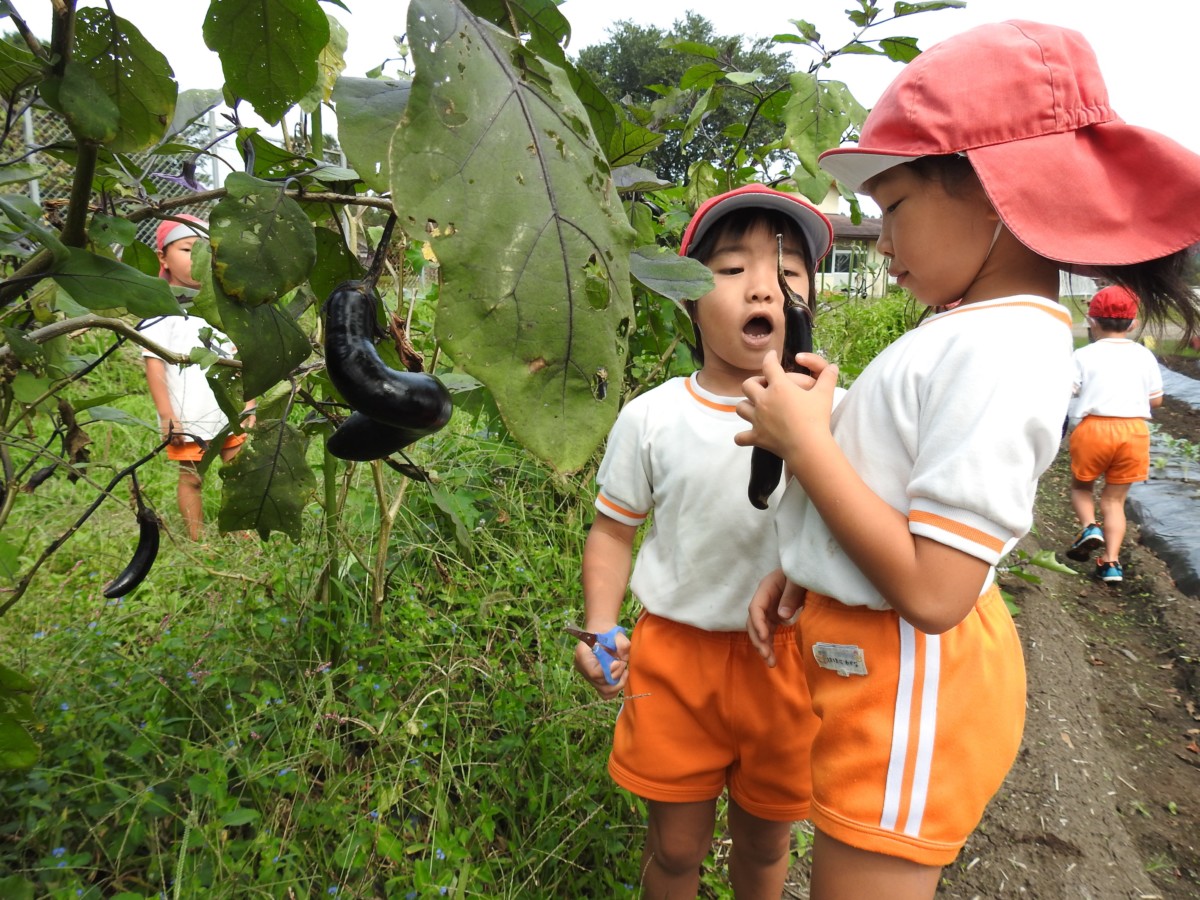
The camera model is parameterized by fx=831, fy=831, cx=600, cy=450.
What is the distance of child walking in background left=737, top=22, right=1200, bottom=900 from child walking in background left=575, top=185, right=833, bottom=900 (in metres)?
0.28

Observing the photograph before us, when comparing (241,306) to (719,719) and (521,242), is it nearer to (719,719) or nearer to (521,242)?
(521,242)

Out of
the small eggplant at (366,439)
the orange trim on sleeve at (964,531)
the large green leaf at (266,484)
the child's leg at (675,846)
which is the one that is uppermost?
the small eggplant at (366,439)

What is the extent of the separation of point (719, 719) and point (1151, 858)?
1.49 meters

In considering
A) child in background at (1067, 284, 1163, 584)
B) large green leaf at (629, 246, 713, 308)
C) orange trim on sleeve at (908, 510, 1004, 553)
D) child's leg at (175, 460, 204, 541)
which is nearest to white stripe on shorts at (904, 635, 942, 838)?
orange trim on sleeve at (908, 510, 1004, 553)

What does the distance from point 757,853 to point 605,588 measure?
52 cm

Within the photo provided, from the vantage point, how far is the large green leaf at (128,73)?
0.67 m

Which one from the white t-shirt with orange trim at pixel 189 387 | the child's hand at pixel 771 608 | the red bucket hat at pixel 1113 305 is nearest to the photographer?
the child's hand at pixel 771 608

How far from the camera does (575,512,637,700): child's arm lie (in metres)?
1.29

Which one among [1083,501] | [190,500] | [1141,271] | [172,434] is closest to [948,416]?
[1141,271]

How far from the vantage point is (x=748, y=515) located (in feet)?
4.16

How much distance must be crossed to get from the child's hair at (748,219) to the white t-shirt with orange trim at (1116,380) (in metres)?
3.16

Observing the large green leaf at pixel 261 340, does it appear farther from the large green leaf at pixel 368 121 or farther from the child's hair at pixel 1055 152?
the child's hair at pixel 1055 152

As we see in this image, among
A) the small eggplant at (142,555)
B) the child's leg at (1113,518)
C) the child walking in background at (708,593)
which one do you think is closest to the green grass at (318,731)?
the child walking in background at (708,593)

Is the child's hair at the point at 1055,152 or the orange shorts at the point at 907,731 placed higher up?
the child's hair at the point at 1055,152
